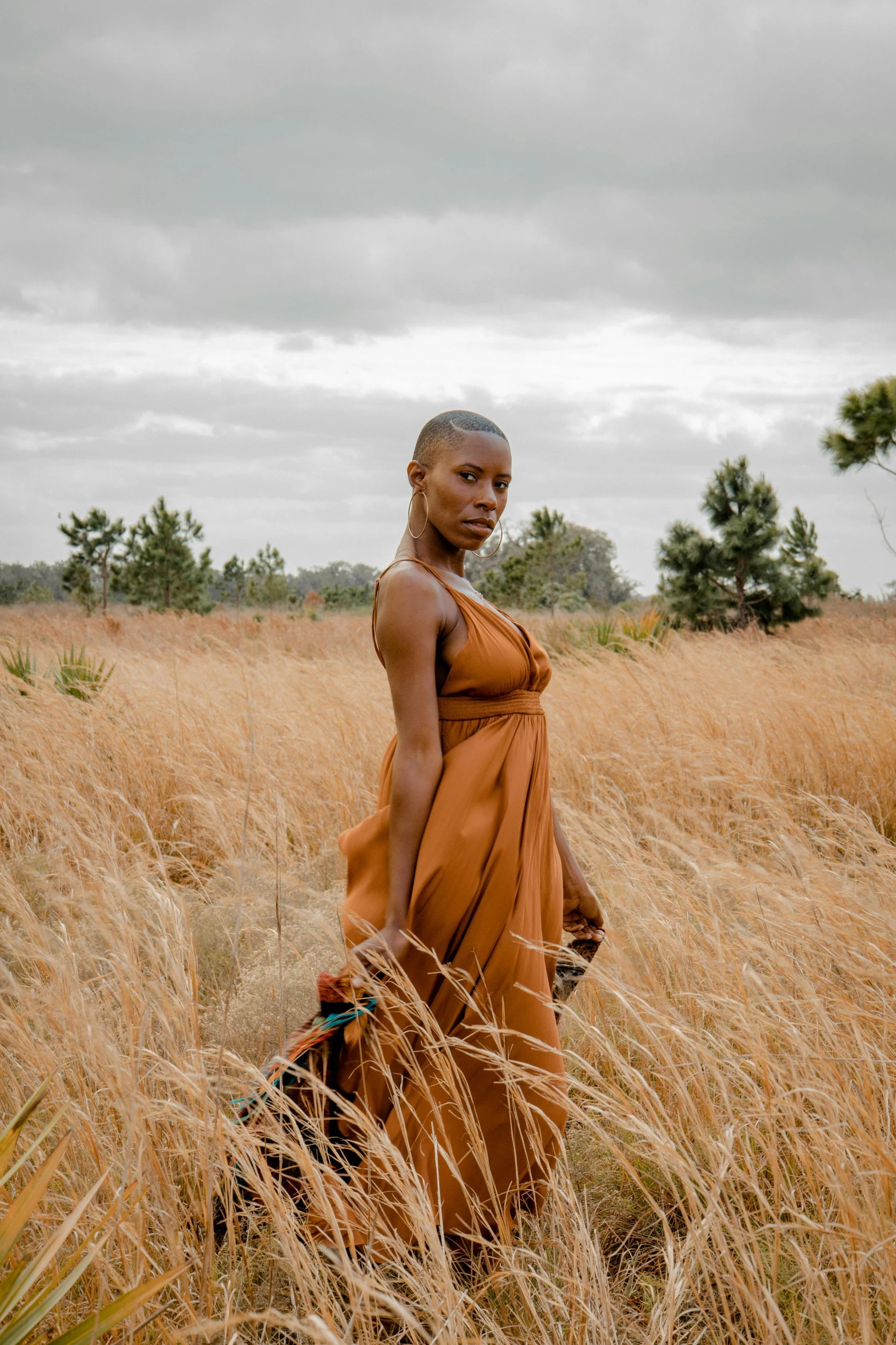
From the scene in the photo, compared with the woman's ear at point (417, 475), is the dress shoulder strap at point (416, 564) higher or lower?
lower

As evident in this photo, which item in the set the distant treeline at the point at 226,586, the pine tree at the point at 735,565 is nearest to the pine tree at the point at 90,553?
the distant treeline at the point at 226,586

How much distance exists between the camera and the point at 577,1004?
297cm

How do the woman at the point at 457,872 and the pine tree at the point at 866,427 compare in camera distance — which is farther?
the pine tree at the point at 866,427

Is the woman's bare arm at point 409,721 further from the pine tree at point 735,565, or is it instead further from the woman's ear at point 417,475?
the pine tree at point 735,565

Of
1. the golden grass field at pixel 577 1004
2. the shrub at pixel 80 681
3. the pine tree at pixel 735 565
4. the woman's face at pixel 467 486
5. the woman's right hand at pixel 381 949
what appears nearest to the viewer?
the golden grass field at pixel 577 1004

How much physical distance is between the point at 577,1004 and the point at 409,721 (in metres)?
1.58

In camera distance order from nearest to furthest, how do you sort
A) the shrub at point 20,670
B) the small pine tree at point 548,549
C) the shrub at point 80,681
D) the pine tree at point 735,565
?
the shrub at point 80,681 → the shrub at point 20,670 → the pine tree at point 735,565 → the small pine tree at point 548,549

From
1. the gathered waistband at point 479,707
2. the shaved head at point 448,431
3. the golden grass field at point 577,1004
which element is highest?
the shaved head at point 448,431

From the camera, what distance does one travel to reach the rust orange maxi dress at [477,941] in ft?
6.02

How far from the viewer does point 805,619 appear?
17094 mm

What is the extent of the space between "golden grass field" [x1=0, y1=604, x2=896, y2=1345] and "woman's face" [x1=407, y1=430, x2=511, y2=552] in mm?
901

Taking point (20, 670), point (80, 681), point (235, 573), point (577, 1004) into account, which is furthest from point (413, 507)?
point (235, 573)

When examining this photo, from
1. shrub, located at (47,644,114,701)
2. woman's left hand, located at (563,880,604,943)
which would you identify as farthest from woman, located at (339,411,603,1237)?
shrub, located at (47,644,114,701)

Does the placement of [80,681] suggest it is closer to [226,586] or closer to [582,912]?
[582,912]
